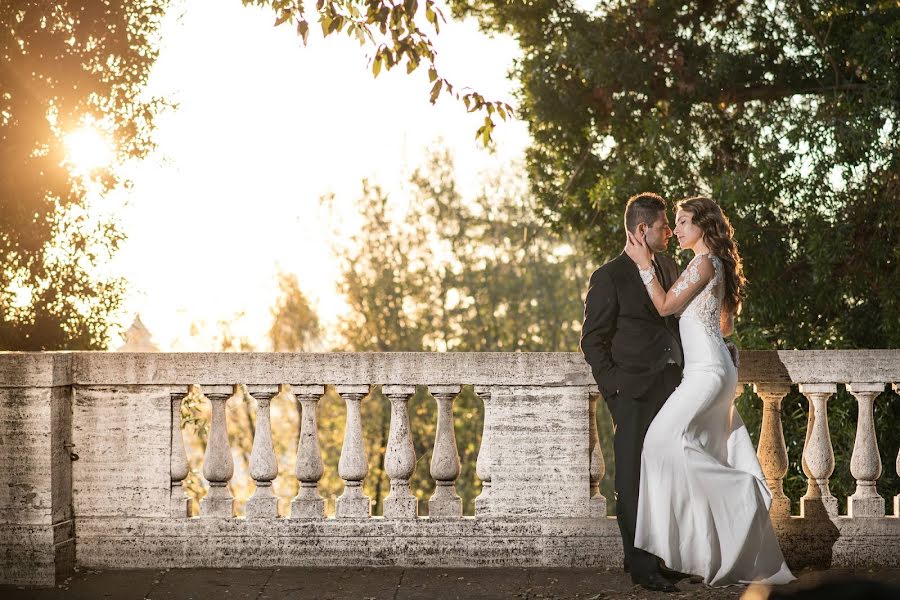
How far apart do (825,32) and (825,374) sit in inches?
248

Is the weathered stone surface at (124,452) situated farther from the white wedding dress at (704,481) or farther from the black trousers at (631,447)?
the white wedding dress at (704,481)

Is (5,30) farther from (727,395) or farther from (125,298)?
(727,395)

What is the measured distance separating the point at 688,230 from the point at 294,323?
89.4 ft

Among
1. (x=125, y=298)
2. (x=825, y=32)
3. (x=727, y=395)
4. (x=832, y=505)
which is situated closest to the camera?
(x=727, y=395)

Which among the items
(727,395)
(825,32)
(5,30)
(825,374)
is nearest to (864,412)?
(825,374)

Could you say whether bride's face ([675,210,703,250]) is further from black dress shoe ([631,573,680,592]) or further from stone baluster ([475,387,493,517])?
black dress shoe ([631,573,680,592])

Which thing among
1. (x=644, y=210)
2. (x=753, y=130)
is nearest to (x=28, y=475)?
(x=644, y=210)

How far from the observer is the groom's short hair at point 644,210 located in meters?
5.52

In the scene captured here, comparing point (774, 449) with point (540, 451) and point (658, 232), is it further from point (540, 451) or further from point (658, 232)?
point (658, 232)

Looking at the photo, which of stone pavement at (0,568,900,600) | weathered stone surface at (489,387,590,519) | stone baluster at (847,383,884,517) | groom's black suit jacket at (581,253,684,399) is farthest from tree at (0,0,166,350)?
stone baluster at (847,383,884,517)

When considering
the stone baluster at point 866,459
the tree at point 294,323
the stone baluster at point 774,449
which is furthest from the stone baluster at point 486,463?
the tree at point 294,323

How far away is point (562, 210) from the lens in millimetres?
12594

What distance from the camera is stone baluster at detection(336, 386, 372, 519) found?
5.95 metres

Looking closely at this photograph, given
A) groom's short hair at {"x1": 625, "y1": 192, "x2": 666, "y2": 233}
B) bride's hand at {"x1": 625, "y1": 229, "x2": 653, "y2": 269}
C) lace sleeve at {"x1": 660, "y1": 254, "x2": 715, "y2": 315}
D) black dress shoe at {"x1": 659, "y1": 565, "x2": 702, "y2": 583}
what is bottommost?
black dress shoe at {"x1": 659, "y1": 565, "x2": 702, "y2": 583}
